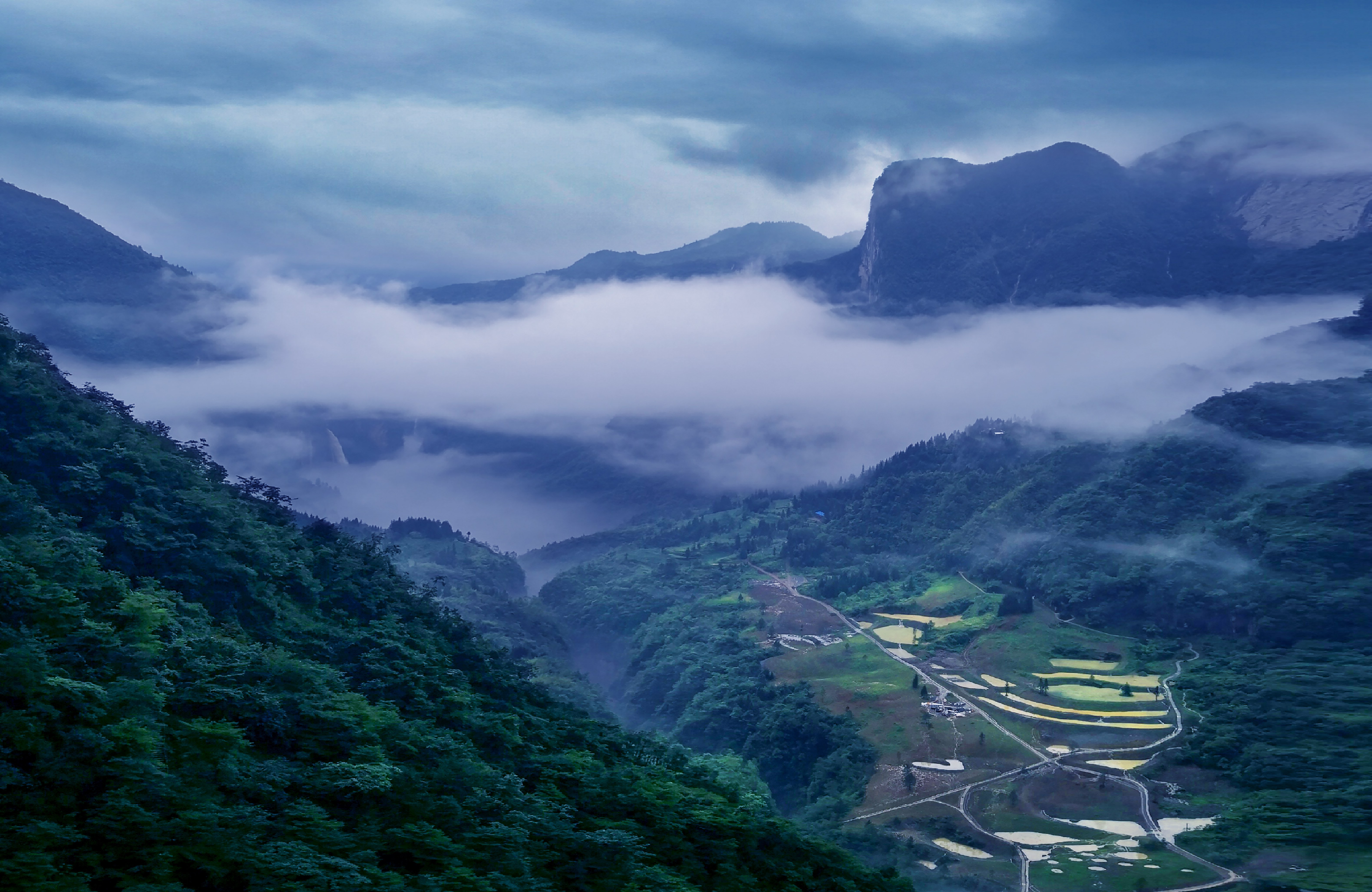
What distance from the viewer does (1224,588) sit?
109062mm

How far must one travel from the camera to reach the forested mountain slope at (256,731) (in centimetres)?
2220

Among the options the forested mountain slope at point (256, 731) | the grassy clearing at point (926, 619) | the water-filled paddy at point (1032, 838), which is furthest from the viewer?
the grassy clearing at point (926, 619)

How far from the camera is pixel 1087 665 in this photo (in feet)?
341

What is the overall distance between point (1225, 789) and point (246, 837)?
71.5m

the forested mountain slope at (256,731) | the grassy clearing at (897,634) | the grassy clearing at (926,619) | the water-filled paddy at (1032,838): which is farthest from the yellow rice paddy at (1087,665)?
the forested mountain slope at (256,731)

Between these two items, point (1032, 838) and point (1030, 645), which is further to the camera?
point (1030, 645)

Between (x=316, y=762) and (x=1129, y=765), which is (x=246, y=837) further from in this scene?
(x=1129, y=765)

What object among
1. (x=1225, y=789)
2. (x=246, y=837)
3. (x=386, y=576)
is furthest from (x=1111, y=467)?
(x=246, y=837)

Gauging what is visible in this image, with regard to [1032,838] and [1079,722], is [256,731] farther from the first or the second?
[1079,722]

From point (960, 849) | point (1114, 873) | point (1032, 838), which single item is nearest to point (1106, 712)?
point (1032, 838)

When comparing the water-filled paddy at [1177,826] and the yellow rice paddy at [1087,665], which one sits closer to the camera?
the water-filled paddy at [1177,826]

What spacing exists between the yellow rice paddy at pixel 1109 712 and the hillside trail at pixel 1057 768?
154 centimetres

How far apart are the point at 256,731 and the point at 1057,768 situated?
66.9m

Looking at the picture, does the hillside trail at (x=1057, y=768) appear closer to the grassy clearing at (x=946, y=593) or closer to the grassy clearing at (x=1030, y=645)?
the grassy clearing at (x=1030, y=645)
